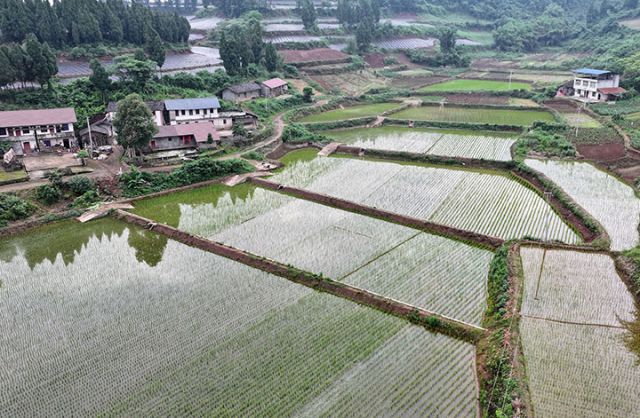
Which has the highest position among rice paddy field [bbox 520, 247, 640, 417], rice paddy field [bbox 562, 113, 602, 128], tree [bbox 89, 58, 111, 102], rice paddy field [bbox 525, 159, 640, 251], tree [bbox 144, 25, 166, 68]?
tree [bbox 144, 25, 166, 68]

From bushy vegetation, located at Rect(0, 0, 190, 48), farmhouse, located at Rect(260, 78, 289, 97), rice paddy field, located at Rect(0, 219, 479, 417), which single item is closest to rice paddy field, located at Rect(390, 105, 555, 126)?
farmhouse, located at Rect(260, 78, 289, 97)

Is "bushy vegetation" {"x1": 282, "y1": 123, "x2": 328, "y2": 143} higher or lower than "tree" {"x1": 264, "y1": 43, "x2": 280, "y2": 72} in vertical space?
lower

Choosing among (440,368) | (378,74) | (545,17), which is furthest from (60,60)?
(545,17)

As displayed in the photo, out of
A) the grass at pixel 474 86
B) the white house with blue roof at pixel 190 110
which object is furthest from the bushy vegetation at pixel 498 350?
the grass at pixel 474 86

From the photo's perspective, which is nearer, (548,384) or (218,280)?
(548,384)

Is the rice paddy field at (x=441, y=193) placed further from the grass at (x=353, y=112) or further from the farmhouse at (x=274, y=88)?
the farmhouse at (x=274, y=88)

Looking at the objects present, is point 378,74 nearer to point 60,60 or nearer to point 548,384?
point 60,60

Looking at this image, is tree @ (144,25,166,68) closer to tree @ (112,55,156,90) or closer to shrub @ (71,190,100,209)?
tree @ (112,55,156,90)

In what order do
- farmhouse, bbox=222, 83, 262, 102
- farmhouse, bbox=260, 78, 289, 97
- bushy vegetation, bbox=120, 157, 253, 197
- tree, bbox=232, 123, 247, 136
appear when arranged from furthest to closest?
1. farmhouse, bbox=260, 78, 289, 97
2. farmhouse, bbox=222, 83, 262, 102
3. tree, bbox=232, 123, 247, 136
4. bushy vegetation, bbox=120, 157, 253, 197
